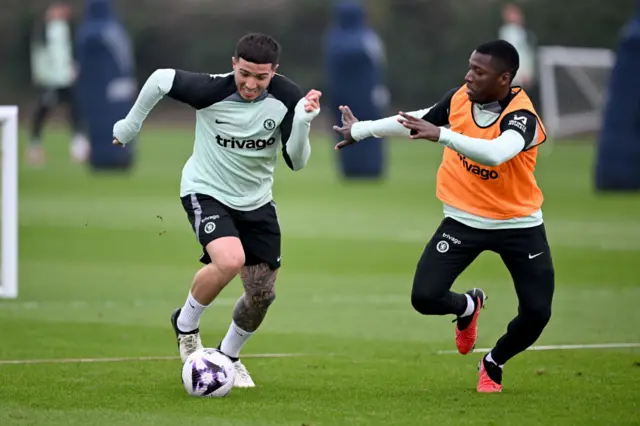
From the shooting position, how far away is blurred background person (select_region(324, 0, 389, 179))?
25.5 meters

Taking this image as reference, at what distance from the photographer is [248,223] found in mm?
8422

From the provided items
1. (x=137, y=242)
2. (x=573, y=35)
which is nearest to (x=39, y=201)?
(x=137, y=242)

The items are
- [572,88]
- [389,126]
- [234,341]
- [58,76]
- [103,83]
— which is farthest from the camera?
[572,88]

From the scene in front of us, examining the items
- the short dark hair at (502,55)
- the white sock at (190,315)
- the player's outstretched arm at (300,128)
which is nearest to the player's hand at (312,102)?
the player's outstretched arm at (300,128)

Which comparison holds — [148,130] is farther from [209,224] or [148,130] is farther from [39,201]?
[209,224]

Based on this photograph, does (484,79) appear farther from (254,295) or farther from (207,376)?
(207,376)

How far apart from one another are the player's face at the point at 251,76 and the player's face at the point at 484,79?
3.86 ft

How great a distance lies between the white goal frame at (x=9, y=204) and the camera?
37.7 ft

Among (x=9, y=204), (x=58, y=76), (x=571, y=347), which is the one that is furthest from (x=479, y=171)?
(x=58, y=76)

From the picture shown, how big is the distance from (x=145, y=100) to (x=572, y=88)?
81.6ft

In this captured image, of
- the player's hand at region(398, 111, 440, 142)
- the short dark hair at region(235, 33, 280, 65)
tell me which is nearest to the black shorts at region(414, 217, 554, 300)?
the player's hand at region(398, 111, 440, 142)

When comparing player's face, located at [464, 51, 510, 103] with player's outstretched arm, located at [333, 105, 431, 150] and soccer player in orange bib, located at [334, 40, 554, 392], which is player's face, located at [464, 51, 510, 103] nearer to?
soccer player in orange bib, located at [334, 40, 554, 392]

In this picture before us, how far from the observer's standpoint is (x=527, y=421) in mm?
7172

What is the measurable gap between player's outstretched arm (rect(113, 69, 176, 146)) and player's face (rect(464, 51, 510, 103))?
5.92 feet
